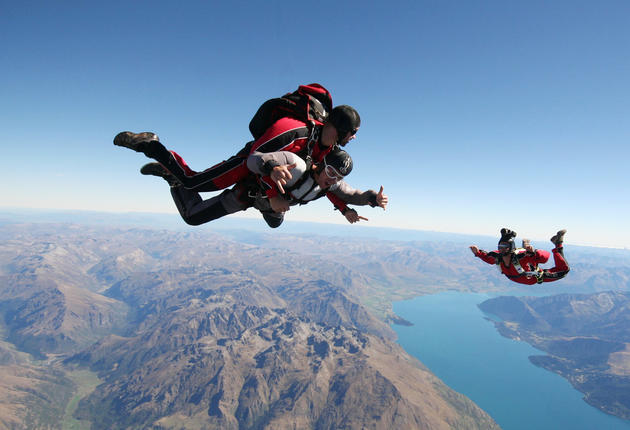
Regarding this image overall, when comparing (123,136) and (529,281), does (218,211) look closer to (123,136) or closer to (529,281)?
(123,136)

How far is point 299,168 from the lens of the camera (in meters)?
4.23

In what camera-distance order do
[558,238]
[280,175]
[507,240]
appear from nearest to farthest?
[280,175], [558,238], [507,240]

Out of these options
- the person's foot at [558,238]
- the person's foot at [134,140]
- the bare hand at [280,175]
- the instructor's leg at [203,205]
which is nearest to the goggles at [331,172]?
the bare hand at [280,175]

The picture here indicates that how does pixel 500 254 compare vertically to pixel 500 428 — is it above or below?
above

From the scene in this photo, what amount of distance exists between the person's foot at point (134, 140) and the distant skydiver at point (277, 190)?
678 mm

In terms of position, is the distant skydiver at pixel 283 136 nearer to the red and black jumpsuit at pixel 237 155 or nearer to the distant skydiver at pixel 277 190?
the red and black jumpsuit at pixel 237 155

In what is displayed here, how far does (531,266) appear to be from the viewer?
25.3 feet

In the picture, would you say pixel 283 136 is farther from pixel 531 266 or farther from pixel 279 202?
pixel 531 266

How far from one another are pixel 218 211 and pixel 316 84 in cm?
300

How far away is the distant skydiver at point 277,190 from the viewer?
3903 millimetres

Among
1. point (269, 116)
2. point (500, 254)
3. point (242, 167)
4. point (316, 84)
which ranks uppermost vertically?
point (316, 84)

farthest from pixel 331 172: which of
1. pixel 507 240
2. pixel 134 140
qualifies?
pixel 507 240

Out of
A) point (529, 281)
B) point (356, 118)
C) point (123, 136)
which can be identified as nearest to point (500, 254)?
point (529, 281)

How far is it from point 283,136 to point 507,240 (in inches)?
266
